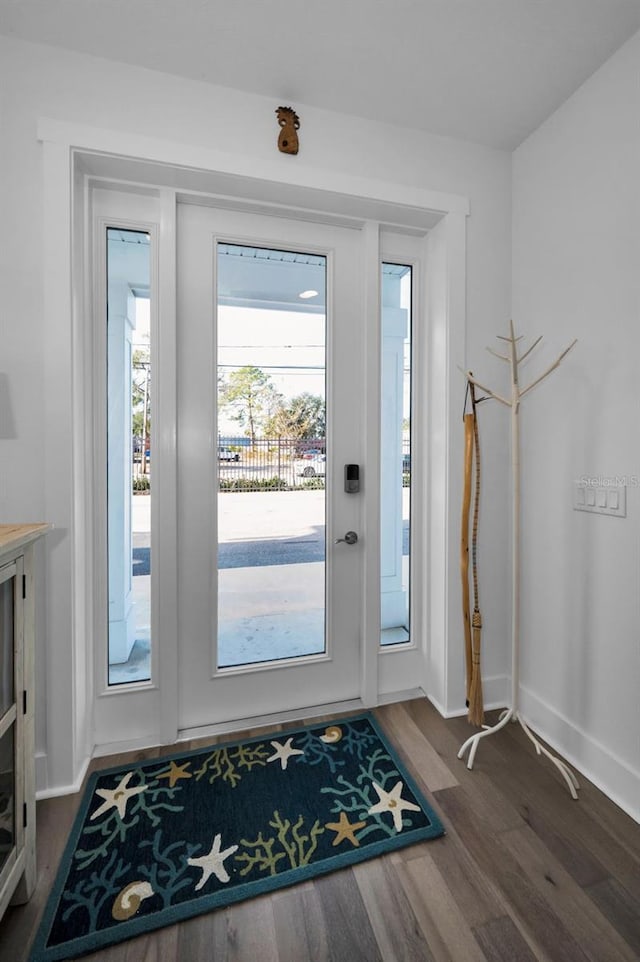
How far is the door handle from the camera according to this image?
7.00 feet

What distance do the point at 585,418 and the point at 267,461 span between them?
51.6 inches

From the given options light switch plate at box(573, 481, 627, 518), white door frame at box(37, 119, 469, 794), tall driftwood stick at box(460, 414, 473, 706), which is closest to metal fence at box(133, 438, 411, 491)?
white door frame at box(37, 119, 469, 794)

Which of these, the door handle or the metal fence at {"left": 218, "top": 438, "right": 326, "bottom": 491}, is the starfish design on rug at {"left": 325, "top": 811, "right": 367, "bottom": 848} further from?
the metal fence at {"left": 218, "top": 438, "right": 326, "bottom": 491}

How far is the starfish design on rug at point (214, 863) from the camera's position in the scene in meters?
1.32

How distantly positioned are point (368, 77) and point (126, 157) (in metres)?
0.95

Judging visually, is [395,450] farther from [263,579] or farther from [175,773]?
[175,773]

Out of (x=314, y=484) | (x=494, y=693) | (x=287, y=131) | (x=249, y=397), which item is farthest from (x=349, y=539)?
(x=287, y=131)

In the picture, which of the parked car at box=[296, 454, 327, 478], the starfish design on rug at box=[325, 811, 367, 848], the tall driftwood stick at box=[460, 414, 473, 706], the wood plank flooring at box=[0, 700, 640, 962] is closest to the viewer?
the wood plank flooring at box=[0, 700, 640, 962]

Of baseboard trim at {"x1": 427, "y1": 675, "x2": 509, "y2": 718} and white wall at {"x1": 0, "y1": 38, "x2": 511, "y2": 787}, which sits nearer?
white wall at {"x1": 0, "y1": 38, "x2": 511, "y2": 787}

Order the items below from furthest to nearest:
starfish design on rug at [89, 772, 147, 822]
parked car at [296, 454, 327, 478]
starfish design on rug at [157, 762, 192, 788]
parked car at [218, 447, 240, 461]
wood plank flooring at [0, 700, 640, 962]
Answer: parked car at [296, 454, 327, 478], parked car at [218, 447, 240, 461], starfish design on rug at [157, 762, 192, 788], starfish design on rug at [89, 772, 147, 822], wood plank flooring at [0, 700, 640, 962]

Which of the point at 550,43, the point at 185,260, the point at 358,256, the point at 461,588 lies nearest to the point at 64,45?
the point at 185,260

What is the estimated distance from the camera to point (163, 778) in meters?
1.72

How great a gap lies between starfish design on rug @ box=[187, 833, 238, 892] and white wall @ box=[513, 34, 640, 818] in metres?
1.34

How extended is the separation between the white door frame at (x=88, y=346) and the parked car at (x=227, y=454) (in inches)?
8.5
